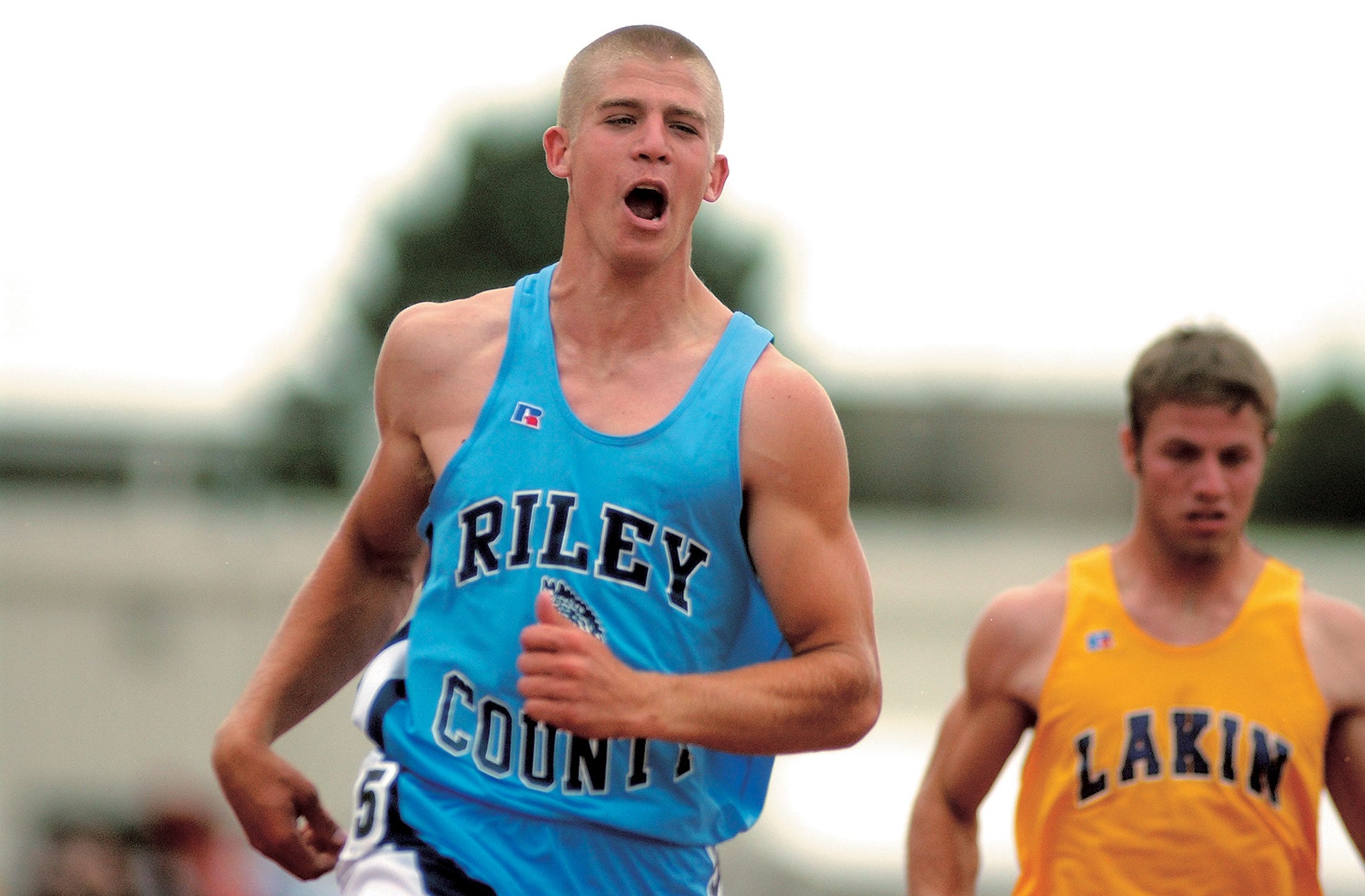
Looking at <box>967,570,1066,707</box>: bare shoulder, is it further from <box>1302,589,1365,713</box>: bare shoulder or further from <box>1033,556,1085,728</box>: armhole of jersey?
<box>1302,589,1365,713</box>: bare shoulder

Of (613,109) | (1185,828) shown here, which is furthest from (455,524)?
(1185,828)

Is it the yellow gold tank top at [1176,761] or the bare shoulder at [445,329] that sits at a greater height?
the bare shoulder at [445,329]

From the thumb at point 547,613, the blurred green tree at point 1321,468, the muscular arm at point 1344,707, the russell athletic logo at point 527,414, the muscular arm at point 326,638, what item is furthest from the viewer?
the blurred green tree at point 1321,468

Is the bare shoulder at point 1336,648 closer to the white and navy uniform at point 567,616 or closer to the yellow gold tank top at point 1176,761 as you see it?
the yellow gold tank top at point 1176,761

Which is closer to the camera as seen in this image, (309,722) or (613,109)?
(613,109)

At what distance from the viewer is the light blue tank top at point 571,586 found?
3693mm

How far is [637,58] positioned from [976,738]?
220cm

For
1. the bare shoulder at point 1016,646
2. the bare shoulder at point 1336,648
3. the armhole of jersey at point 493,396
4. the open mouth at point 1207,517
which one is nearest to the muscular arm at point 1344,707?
the bare shoulder at point 1336,648

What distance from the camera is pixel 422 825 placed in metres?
3.74

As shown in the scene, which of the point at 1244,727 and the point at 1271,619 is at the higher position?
the point at 1271,619

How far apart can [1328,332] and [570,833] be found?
2615cm

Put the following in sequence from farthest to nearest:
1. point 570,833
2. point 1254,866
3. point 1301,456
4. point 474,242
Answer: point 474,242
point 1301,456
point 1254,866
point 570,833

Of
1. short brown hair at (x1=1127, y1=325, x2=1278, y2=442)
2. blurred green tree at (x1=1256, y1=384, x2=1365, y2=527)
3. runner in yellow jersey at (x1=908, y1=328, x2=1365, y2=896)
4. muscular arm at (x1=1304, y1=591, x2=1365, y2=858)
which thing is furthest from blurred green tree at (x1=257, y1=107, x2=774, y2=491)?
muscular arm at (x1=1304, y1=591, x2=1365, y2=858)

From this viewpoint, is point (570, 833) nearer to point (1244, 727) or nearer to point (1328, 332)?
point (1244, 727)
